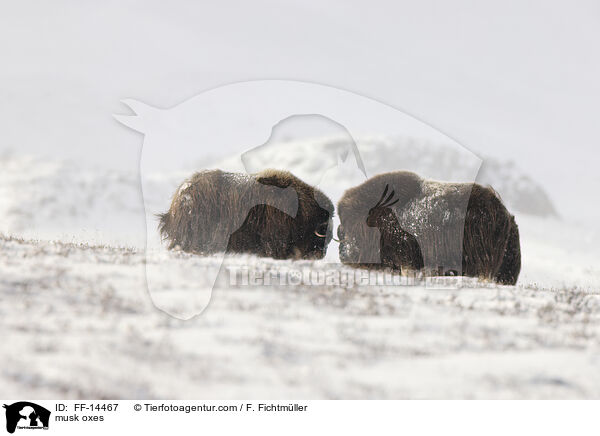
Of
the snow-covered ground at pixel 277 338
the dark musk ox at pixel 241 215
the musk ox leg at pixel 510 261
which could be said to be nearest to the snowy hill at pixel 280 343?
the snow-covered ground at pixel 277 338

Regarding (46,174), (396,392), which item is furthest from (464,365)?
(46,174)

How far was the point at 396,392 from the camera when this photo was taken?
13.0 ft

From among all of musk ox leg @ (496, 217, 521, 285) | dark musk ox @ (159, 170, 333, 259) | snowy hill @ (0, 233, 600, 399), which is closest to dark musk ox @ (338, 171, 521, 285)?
musk ox leg @ (496, 217, 521, 285)

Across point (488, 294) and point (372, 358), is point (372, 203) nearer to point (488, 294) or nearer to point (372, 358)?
point (488, 294)

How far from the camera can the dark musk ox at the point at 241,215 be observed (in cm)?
811

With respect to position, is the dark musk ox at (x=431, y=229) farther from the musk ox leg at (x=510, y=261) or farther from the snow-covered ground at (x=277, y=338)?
the snow-covered ground at (x=277, y=338)
